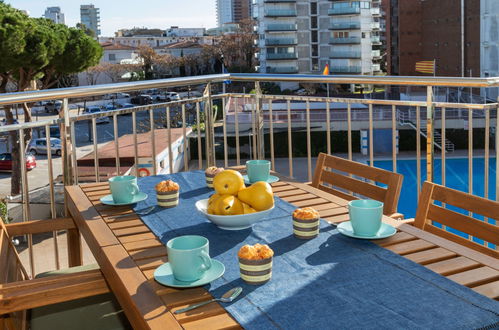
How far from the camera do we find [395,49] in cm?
4366

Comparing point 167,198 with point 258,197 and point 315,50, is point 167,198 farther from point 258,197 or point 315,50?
point 315,50

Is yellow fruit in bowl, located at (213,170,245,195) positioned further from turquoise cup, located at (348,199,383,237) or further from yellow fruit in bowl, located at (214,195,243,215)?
turquoise cup, located at (348,199,383,237)

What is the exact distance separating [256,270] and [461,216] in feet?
2.86

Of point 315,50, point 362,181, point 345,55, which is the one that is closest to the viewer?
point 362,181

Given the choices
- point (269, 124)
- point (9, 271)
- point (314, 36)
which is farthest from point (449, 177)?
point (314, 36)

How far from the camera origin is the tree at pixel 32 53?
19.4 metres

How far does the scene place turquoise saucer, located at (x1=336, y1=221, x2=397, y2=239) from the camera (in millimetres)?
1711

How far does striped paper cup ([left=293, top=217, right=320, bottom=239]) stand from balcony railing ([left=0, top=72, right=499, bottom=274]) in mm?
1504

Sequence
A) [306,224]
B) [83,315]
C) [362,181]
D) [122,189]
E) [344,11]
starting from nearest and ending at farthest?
[306,224], [83,315], [122,189], [362,181], [344,11]

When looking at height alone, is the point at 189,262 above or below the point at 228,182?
below

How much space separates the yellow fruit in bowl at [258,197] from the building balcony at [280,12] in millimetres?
49413

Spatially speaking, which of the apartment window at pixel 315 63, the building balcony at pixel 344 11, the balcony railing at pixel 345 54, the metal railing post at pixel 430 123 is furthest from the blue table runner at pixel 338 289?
the apartment window at pixel 315 63

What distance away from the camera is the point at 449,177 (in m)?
19.9

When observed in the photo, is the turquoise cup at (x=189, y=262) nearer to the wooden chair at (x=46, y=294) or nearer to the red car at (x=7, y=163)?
the wooden chair at (x=46, y=294)
